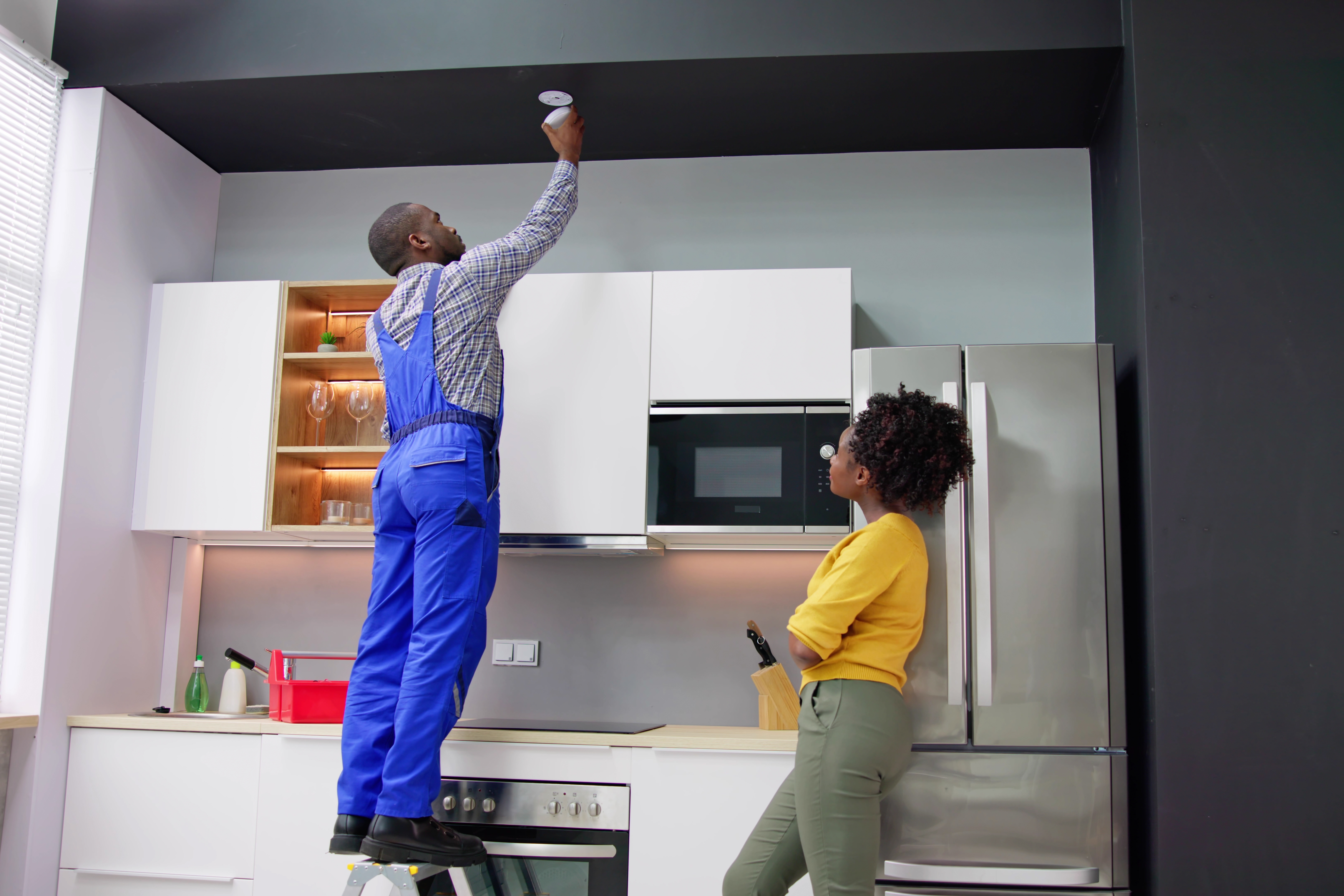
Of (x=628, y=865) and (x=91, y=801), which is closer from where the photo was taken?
(x=628, y=865)

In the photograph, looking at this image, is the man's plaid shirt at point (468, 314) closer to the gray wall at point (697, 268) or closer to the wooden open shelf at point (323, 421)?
the wooden open shelf at point (323, 421)

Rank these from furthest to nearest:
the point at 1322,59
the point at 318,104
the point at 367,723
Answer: the point at 318,104
the point at 1322,59
the point at 367,723

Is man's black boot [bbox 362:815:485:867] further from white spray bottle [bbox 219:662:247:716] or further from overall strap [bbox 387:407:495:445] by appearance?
white spray bottle [bbox 219:662:247:716]

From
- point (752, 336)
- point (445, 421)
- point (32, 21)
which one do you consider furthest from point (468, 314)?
point (32, 21)

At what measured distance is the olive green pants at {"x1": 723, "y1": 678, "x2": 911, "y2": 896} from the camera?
6.14 feet

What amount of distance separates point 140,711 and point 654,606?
147 cm

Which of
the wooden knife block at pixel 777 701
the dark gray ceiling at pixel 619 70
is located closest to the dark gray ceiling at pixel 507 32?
the dark gray ceiling at pixel 619 70

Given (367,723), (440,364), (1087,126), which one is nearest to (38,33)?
(440,364)

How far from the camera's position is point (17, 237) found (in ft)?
9.04

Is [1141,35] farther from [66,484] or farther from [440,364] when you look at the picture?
[66,484]

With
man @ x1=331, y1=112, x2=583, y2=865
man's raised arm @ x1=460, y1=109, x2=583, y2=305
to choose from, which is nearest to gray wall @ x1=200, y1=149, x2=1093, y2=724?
man's raised arm @ x1=460, y1=109, x2=583, y2=305

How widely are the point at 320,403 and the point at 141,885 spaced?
4.28 ft

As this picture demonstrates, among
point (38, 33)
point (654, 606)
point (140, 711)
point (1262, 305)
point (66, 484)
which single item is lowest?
point (140, 711)

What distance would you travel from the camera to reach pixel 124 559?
2.94 metres
